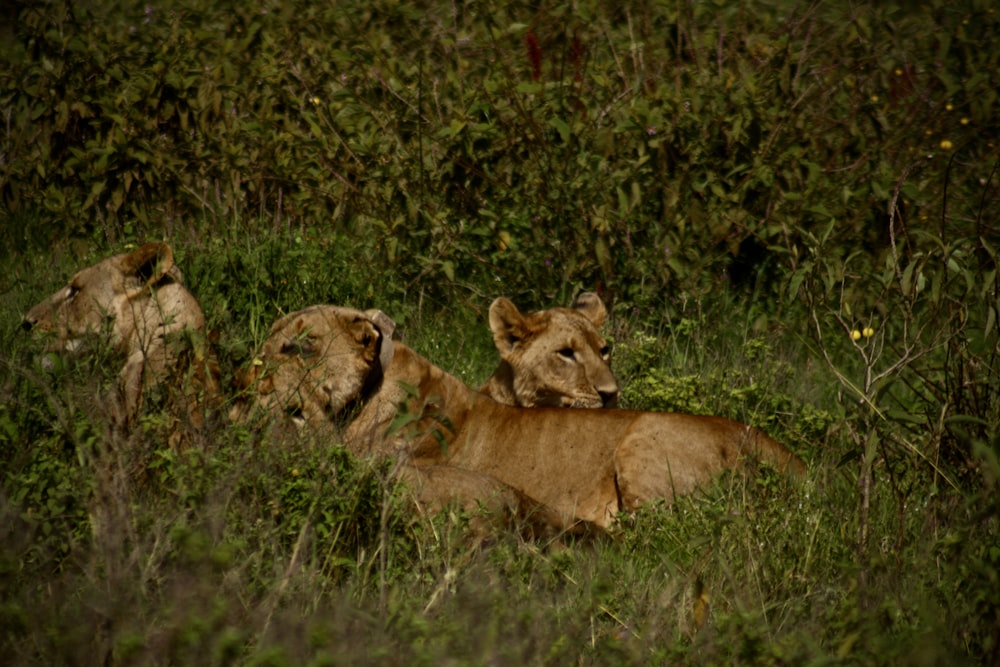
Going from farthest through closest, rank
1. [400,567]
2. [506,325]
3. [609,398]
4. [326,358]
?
[506,325]
[609,398]
[326,358]
[400,567]

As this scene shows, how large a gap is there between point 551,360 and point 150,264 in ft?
6.76

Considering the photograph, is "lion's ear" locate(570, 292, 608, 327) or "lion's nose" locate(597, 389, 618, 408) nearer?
"lion's nose" locate(597, 389, 618, 408)

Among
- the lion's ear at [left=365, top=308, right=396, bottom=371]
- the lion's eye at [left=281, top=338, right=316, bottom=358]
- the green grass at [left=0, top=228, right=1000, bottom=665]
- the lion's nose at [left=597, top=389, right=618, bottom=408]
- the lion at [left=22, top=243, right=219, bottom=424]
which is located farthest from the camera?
the lion's nose at [left=597, top=389, right=618, bottom=408]

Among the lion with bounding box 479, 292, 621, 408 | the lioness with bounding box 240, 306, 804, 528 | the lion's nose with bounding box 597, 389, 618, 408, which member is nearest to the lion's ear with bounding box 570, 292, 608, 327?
the lion with bounding box 479, 292, 621, 408

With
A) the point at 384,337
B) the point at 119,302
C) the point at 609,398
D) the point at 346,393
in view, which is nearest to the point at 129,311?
the point at 119,302

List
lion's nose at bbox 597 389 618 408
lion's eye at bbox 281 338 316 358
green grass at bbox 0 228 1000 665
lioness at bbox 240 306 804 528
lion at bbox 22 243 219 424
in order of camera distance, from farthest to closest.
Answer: lion's nose at bbox 597 389 618 408, lion's eye at bbox 281 338 316 358, lioness at bbox 240 306 804 528, lion at bbox 22 243 219 424, green grass at bbox 0 228 1000 665

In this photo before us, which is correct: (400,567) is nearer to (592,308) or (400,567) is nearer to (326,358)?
(326,358)

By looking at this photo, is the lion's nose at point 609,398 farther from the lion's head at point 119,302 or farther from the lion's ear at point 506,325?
the lion's head at point 119,302

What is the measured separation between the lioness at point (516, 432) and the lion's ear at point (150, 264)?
566 mm

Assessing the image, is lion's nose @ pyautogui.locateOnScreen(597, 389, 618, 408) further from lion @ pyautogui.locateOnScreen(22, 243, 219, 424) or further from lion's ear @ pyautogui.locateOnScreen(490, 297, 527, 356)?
lion @ pyautogui.locateOnScreen(22, 243, 219, 424)

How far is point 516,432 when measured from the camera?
19.8 ft

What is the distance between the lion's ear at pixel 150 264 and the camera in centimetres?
570

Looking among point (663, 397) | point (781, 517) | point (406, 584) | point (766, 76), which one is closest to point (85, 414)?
point (406, 584)

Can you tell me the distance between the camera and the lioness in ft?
18.6
